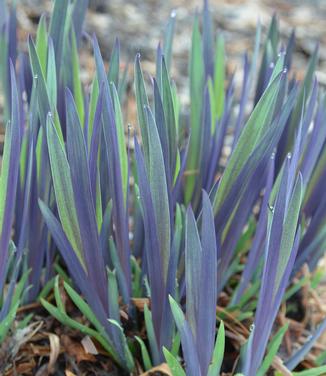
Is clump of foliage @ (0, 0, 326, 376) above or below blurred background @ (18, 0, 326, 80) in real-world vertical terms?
below

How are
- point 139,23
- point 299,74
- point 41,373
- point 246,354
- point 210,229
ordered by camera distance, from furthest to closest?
point 139,23, point 299,74, point 41,373, point 246,354, point 210,229

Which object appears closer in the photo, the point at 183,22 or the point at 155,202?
the point at 155,202

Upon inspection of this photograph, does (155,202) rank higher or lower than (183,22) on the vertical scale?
lower

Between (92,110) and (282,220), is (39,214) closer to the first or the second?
(92,110)

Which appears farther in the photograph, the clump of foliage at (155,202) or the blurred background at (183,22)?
the blurred background at (183,22)

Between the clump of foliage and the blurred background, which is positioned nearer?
Answer: the clump of foliage

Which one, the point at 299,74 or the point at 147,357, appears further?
the point at 299,74

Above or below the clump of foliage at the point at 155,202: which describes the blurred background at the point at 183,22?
above

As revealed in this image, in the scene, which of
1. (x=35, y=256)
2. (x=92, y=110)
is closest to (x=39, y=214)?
(x=35, y=256)
